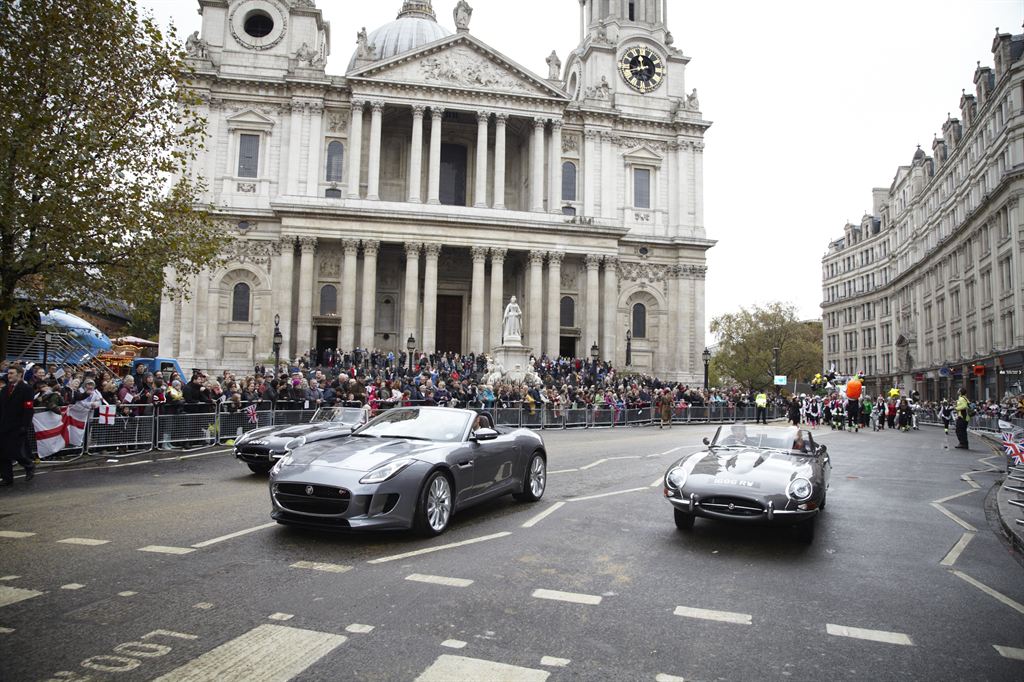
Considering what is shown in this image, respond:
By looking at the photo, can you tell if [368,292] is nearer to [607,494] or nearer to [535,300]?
[535,300]

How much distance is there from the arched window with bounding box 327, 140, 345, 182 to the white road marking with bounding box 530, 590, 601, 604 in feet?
133

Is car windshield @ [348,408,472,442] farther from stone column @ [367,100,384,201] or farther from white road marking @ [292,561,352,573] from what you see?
stone column @ [367,100,384,201]

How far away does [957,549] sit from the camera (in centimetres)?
729

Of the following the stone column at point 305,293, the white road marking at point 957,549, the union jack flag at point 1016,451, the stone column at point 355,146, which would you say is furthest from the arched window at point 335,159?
the white road marking at point 957,549

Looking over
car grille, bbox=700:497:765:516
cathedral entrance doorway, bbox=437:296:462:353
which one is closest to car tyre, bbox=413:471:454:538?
car grille, bbox=700:497:765:516

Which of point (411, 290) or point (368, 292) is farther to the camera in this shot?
point (411, 290)

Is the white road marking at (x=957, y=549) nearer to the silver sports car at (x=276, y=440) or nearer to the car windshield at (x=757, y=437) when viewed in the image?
the car windshield at (x=757, y=437)

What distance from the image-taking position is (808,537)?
7367 mm

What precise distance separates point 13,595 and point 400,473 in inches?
126

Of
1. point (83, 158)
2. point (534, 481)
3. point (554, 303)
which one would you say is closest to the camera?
point (534, 481)

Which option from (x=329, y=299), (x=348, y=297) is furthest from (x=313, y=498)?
(x=329, y=299)

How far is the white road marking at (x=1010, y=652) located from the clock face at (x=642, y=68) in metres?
48.2

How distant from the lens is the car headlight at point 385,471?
6.67 metres

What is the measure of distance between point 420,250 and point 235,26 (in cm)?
1924
